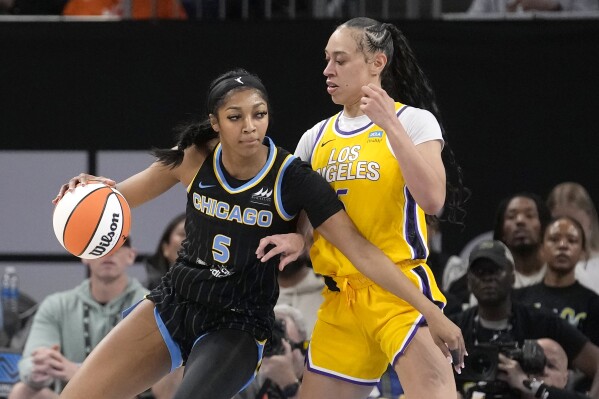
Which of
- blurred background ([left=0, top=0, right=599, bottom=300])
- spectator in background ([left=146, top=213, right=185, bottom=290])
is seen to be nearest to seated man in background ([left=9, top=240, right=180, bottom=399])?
spectator in background ([left=146, top=213, right=185, bottom=290])

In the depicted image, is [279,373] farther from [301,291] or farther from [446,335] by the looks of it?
[446,335]

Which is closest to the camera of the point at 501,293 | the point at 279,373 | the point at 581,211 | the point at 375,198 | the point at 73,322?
the point at 375,198

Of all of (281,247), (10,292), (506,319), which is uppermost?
(281,247)

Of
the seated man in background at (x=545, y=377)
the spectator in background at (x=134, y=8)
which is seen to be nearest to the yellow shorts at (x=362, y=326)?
the seated man in background at (x=545, y=377)

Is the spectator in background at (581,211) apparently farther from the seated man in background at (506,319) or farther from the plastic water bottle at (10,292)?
the plastic water bottle at (10,292)

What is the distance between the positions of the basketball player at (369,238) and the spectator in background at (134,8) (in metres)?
3.71

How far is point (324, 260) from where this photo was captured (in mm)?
5117

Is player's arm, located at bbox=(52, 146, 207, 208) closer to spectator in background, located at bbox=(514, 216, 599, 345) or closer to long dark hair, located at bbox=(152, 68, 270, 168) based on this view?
long dark hair, located at bbox=(152, 68, 270, 168)

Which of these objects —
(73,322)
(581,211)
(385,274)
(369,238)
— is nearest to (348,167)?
(369,238)

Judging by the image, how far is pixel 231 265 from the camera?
16.1 ft

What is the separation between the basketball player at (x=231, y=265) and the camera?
15.9ft

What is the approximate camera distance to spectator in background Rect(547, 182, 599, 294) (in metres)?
7.88

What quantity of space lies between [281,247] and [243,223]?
0.78 feet

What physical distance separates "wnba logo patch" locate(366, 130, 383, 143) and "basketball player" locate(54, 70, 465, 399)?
11.4 inches
